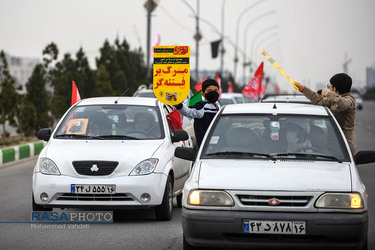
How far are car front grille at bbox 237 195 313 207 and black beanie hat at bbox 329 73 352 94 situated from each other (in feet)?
10.6

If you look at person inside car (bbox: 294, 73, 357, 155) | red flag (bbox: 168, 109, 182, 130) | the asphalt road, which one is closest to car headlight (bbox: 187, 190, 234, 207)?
the asphalt road

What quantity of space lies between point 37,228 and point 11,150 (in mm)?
9777

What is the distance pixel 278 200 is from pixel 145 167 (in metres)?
3.15

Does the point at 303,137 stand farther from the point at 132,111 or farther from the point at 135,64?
the point at 135,64

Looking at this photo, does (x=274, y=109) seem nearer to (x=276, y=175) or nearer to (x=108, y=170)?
(x=276, y=175)

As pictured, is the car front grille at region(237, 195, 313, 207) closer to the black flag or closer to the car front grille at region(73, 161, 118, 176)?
the car front grille at region(73, 161, 118, 176)

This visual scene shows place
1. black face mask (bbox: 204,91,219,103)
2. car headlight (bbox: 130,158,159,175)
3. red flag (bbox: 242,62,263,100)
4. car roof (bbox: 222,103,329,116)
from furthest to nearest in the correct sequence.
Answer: red flag (bbox: 242,62,263,100), black face mask (bbox: 204,91,219,103), car headlight (bbox: 130,158,159,175), car roof (bbox: 222,103,329,116)

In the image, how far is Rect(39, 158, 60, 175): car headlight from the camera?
30.1 ft

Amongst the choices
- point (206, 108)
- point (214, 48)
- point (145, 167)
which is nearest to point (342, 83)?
point (206, 108)

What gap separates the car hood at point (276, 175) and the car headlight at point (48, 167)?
287 centimetres

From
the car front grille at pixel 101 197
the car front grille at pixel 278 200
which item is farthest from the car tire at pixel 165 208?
the car front grille at pixel 278 200

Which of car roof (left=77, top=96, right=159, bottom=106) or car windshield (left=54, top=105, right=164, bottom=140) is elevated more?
car roof (left=77, top=96, right=159, bottom=106)

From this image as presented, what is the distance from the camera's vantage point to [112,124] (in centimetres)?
1021

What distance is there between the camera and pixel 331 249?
6223 millimetres
